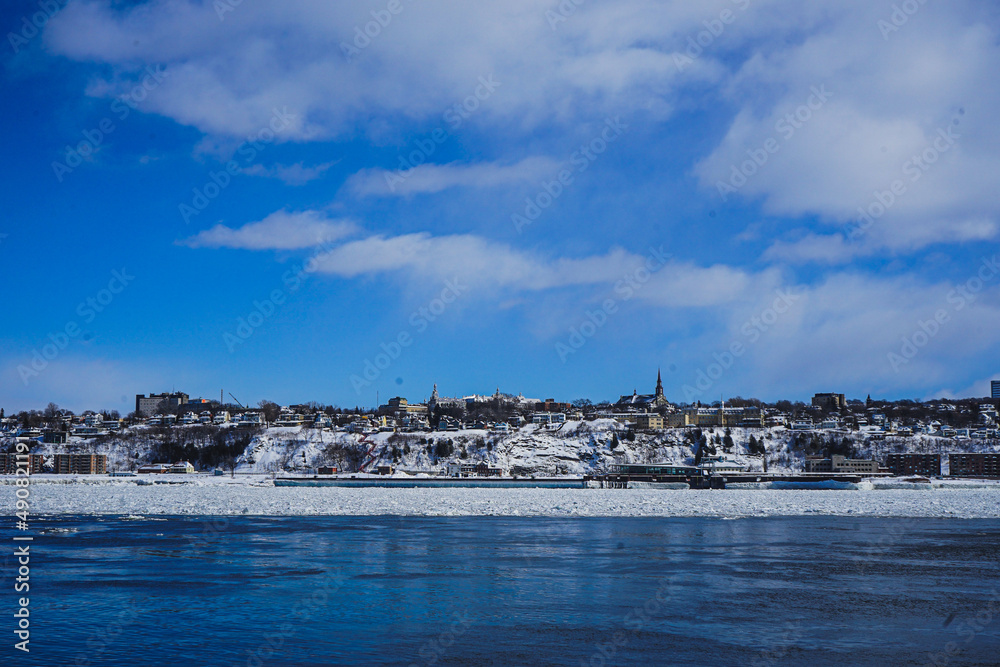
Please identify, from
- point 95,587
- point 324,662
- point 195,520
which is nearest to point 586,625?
point 324,662

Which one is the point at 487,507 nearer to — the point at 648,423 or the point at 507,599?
the point at 507,599

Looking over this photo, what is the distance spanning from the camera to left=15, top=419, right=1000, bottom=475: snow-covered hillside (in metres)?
158

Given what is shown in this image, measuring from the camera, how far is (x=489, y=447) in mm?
165875

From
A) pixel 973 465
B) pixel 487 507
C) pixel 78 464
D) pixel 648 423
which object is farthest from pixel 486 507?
pixel 648 423

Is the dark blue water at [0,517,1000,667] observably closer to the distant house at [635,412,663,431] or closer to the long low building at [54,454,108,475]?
the long low building at [54,454,108,475]

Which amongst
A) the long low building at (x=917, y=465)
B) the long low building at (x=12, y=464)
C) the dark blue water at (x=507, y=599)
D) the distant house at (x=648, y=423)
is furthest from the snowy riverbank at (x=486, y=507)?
the distant house at (x=648, y=423)

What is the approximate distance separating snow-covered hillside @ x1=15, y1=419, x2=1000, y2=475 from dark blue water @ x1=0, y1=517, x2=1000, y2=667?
391ft

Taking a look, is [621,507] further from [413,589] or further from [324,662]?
[324,662]

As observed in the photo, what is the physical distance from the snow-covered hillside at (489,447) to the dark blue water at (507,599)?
119 meters

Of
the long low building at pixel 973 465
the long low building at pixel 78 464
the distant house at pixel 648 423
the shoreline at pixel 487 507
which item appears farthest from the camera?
the distant house at pixel 648 423

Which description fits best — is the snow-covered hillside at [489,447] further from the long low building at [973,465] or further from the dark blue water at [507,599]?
the dark blue water at [507,599]

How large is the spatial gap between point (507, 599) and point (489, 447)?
478 ft

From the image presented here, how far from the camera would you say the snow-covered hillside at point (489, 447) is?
15800 cm

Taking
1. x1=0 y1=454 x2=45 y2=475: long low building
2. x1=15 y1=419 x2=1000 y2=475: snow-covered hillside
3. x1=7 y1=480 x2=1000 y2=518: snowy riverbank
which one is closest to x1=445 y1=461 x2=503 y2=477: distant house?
x1=15 y1=419 x2=1000 y2=475: snow-covered hillside
